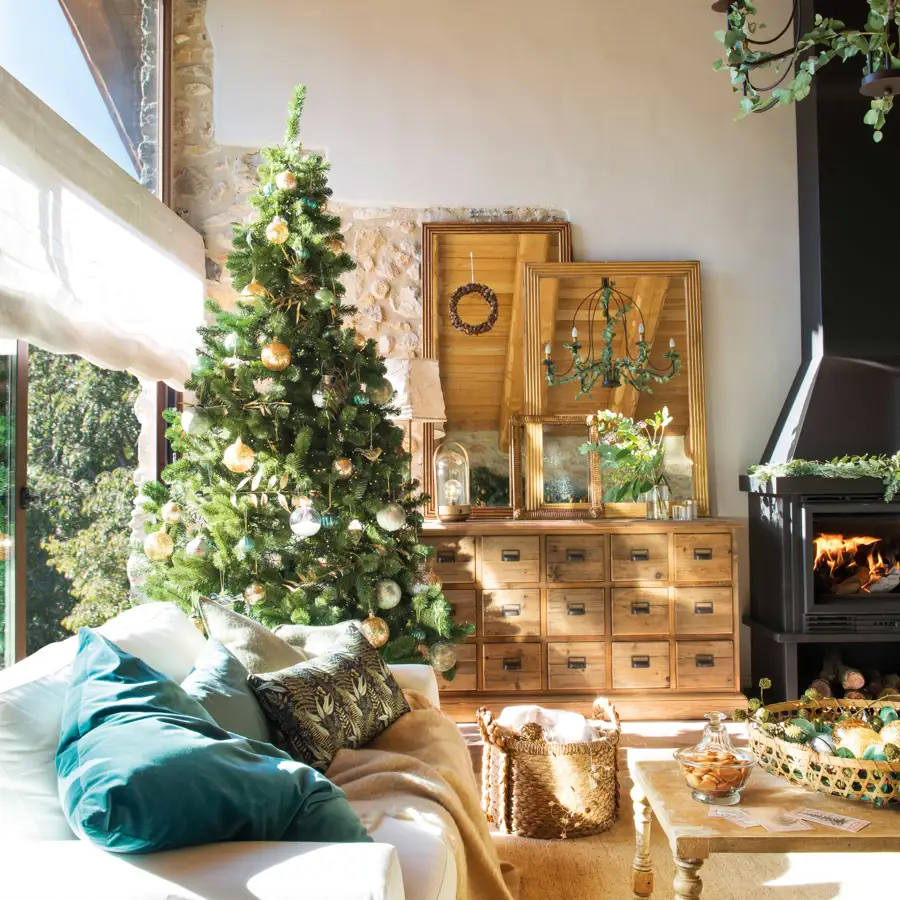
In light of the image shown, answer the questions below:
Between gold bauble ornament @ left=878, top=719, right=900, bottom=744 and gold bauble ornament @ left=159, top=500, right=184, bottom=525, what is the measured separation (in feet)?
7.88

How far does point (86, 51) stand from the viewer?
3.64 m

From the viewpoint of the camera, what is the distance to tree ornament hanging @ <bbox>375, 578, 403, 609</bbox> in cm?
342

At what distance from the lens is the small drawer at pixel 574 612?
4293mm

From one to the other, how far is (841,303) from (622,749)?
238cm

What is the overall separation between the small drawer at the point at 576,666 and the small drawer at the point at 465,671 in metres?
0.35

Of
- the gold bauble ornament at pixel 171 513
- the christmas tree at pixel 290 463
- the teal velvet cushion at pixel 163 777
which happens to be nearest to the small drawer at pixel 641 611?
the christmas tree at pixel 290 463

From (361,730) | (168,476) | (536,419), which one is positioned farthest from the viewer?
(536,419)

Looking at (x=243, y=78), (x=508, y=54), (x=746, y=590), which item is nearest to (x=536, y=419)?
(x=746, y=590)

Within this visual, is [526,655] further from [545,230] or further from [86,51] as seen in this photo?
[86,51]

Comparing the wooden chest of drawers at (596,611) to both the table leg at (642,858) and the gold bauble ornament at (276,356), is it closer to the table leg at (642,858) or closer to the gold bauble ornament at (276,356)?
the gold bauble ornament at (276,356)

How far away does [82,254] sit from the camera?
3.16 metres

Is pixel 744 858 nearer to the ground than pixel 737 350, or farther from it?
nearer to the ground

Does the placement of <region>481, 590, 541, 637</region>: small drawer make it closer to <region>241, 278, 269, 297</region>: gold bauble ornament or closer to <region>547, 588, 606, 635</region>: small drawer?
<region>547, 588, 606, 635</region>: small drawer

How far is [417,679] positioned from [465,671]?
4.54ft
